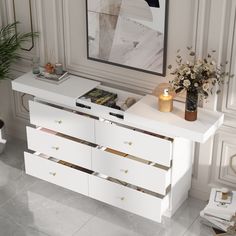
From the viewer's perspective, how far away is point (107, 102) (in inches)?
129

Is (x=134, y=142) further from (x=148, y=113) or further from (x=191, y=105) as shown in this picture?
(x=191, y=105)

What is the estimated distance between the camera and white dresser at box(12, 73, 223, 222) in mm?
3090

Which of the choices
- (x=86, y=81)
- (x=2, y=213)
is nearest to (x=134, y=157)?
(x=86, y=81)

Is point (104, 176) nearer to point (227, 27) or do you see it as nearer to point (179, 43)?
point (179, 43)

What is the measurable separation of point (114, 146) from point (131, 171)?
0.18 m

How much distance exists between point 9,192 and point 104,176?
68 centimetres

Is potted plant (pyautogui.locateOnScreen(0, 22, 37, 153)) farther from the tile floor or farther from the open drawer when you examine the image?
the tile floor

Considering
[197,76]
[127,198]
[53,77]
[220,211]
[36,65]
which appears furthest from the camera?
[36,65]

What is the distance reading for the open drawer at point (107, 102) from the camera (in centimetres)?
319

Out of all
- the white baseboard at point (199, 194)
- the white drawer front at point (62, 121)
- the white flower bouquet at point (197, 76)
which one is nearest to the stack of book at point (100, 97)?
the white drawer front at point (62, 121)

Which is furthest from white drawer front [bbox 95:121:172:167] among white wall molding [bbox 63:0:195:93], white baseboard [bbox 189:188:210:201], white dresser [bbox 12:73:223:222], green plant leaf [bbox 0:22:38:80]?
green plant leaf [bbox 0:22:38:80]

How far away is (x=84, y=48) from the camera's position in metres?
3.55

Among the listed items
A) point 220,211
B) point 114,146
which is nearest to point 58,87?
point 114,146

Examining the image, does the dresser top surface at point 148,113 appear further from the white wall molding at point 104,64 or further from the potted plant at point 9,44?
the potted plant at point 9,44
